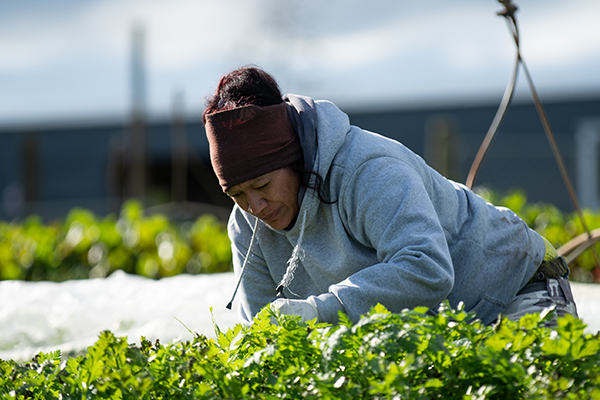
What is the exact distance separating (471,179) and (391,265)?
147 centimetres

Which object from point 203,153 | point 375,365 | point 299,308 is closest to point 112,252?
point 299,308

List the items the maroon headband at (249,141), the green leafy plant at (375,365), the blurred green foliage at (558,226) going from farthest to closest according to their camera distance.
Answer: the blurred green foliage at (558,226)
the maroon headband at (249,141)
the green leafy plant at (375,365)

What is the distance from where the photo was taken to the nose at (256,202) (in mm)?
1885

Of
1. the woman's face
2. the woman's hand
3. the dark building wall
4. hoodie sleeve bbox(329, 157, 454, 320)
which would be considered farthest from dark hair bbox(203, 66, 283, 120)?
the dark building wall

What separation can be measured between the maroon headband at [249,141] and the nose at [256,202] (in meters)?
0.07

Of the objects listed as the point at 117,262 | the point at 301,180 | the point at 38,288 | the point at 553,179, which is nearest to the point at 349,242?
the point at 301,180

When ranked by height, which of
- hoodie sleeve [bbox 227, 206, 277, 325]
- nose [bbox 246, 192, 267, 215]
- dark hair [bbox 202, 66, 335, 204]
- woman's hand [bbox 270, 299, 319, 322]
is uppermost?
dark hair [bbox 202, 66, 335, 204]

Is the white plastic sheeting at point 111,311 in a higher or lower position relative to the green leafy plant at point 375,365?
lower

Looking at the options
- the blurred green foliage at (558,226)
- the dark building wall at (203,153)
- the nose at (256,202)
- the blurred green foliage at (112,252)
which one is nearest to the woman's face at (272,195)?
the nose at (256,202)

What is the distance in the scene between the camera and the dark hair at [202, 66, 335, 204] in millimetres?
1851

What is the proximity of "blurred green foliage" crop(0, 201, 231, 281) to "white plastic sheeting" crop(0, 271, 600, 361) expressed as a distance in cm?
97

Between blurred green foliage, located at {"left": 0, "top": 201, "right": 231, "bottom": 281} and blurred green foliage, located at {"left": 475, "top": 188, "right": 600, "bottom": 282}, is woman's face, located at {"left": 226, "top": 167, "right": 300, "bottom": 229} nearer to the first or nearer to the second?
blurred green foliage, located at {"left": 0, "top": 201, "right": 231, "bottom": 281}

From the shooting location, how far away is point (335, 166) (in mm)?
1849

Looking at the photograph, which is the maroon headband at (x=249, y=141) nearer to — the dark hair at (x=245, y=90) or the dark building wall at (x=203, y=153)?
the dark hair at (x=245, y=90)
